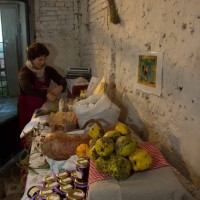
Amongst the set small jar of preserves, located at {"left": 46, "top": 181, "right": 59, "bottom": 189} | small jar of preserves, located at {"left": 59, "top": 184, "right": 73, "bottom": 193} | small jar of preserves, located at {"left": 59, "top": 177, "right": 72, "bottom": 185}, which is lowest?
small jar of preserves, located at {"left": 46, "top": 181, "right": 59, "bottom": 189}

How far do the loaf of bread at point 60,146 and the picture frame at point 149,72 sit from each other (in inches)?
24.0

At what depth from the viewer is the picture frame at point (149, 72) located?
5.33ft

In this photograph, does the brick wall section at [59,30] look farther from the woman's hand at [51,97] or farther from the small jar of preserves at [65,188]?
the small jar of preserves at [65,188]

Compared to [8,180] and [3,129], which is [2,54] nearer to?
[3,129]

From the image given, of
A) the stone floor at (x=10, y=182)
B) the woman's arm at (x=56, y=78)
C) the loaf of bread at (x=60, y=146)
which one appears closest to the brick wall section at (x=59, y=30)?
the woman's arm at (x=56, y=78)

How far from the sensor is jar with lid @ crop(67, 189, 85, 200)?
1.10 m

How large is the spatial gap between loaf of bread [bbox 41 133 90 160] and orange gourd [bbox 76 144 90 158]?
0.33 ft

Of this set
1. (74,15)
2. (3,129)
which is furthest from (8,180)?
(74,15)

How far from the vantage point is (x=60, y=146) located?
4.99 ft

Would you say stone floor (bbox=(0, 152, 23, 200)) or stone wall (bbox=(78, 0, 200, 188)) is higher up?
stone wall (bbox=(78, 0, 200, 188))

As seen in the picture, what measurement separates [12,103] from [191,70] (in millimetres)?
3519

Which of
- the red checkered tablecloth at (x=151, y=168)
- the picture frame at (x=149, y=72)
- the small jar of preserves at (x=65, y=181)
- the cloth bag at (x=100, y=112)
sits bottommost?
the small jar of preserves at (x=65, y=181)

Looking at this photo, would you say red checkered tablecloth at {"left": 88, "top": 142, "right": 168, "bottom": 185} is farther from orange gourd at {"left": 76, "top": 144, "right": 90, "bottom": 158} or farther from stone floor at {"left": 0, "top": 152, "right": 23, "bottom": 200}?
stone floor at {"left": 0, "top": 152, "right": 23, "bottom": 200}

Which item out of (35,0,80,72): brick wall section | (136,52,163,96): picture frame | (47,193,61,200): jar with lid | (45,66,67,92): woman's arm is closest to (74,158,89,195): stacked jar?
(47,193,61,200): jar with lid
